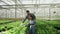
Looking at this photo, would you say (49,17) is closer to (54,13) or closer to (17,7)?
(54,13)

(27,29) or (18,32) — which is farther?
(27,29)

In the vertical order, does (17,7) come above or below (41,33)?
above

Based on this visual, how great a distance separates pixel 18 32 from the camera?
719cm

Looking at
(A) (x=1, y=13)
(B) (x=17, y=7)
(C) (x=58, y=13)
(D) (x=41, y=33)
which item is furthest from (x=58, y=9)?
(D) (x=41, y=33)

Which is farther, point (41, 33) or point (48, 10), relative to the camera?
point (48, 10)

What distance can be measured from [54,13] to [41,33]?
1073 centimetres

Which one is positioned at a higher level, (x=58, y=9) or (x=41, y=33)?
(x=58, y=9)

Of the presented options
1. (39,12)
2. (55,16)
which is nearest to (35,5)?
(39,12)

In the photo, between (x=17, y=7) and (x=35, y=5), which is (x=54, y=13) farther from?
(x=17, y=7)

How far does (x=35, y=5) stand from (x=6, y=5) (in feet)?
8.88

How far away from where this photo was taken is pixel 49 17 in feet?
58.9

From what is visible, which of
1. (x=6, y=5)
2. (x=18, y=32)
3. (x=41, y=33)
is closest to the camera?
(x=18, y=32)

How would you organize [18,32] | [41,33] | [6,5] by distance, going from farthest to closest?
[6,5]
[41,33]
[18,32]

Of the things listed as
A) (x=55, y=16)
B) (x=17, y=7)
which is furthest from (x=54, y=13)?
(x=17, y=7)
